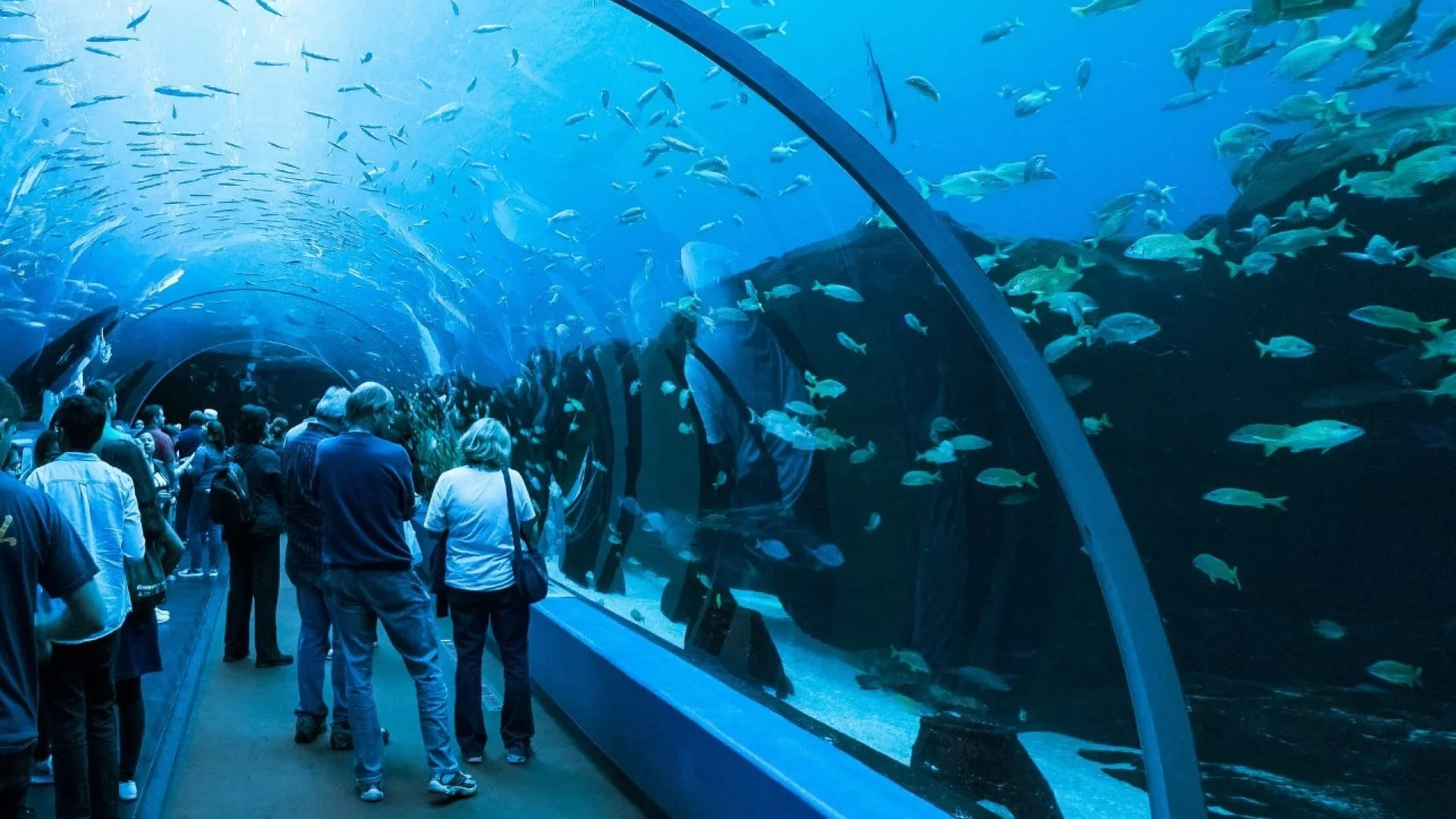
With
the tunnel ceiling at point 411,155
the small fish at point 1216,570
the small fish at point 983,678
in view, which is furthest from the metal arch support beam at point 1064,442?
the small fish at point 983,678

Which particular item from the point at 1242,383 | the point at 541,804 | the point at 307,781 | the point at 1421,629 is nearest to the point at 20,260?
the point at 307,781

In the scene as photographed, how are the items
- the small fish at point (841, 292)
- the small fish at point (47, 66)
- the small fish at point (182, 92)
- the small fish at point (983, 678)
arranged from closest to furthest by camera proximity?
the small fish at point (841, 292)
the small fish at point (983, 678)
the small fish at point (47, 66)
the small fish at point (182, 92)

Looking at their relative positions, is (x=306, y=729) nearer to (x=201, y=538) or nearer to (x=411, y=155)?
(x=411, y=155)

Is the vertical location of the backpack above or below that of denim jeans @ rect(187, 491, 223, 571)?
above

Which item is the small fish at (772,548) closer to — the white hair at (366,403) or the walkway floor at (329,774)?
the walkway floor at (329,774)

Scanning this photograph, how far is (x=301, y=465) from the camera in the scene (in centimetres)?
603

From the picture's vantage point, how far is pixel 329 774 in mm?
5570

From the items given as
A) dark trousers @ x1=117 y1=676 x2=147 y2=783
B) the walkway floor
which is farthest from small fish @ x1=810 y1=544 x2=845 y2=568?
dark trousers @ x1=117 y1=676 x2=147 y2=783

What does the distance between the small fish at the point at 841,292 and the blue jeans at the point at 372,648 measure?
3263mm

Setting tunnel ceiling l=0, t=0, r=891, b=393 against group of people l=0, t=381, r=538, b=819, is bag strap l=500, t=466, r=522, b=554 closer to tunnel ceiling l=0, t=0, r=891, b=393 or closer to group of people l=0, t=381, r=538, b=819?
group of people l=0, t=381, r=538, b=819

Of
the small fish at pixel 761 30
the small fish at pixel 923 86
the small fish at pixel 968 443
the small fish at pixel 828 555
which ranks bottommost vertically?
the small fish at pixel 828 555

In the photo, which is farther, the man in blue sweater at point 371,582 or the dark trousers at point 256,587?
the dark trousers at point 256,587

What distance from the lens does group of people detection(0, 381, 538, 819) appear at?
2963 millimetres

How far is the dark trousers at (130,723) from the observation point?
488cm
